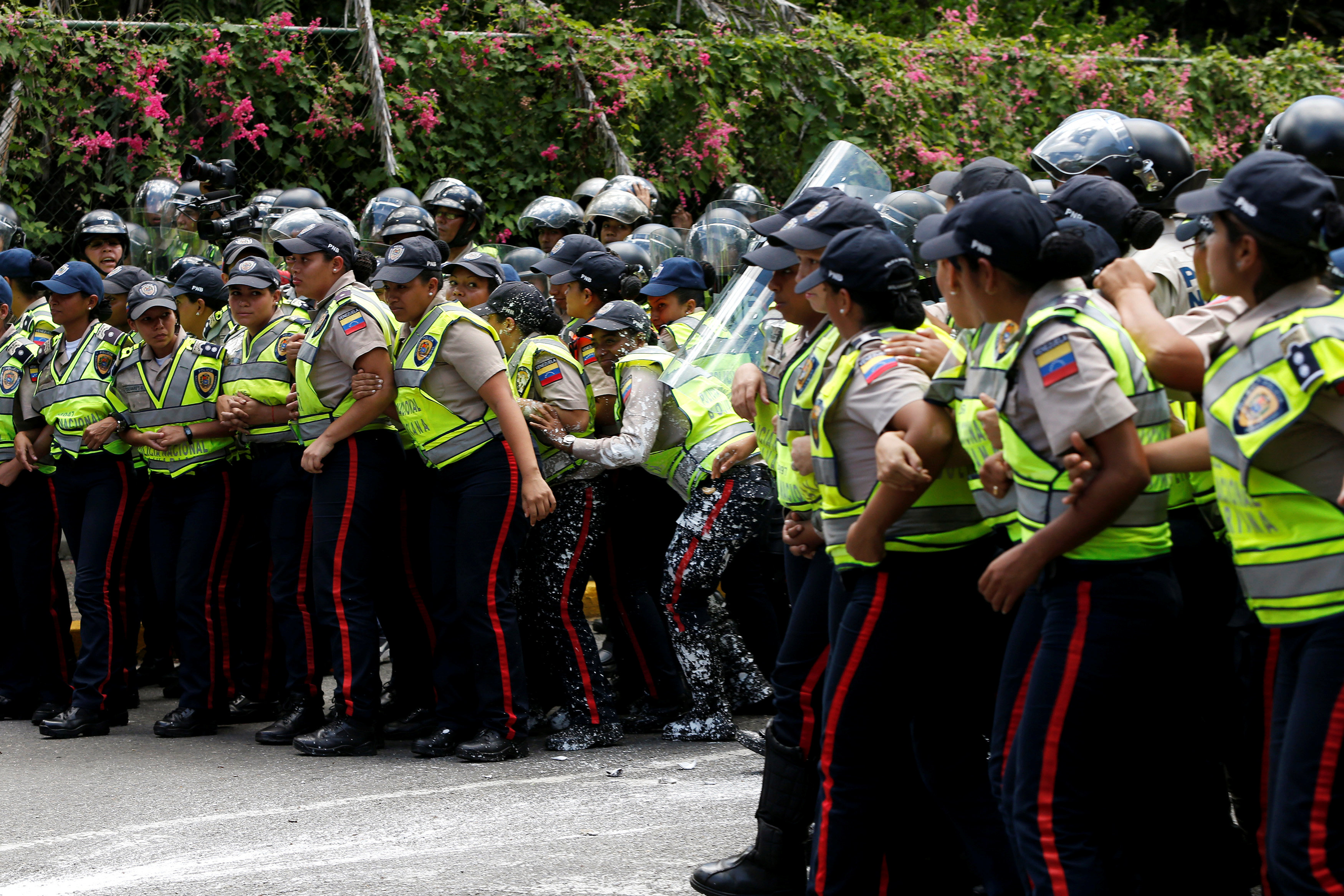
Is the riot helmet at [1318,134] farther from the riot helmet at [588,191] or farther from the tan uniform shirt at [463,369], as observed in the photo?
the riot helmet at [588,191]

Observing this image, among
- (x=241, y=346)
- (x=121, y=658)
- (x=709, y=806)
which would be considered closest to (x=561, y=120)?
(x=241, y=346)

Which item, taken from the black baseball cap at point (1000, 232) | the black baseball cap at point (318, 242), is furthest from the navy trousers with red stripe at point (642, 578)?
the black baseball cap at point (1000, 232)

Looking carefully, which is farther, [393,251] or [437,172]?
[437,172]

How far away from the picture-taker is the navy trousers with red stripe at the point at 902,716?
11.9ft

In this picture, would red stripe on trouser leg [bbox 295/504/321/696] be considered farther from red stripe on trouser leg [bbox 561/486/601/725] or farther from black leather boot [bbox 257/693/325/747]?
red stripe on trouser leg [bbox 561/486/601/725]

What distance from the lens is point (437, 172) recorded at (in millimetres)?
11141

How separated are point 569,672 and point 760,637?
0.90 meters

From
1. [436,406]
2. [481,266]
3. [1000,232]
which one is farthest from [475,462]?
[1000,232]

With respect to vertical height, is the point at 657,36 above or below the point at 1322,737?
above

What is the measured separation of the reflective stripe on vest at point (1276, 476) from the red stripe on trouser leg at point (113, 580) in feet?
17.5

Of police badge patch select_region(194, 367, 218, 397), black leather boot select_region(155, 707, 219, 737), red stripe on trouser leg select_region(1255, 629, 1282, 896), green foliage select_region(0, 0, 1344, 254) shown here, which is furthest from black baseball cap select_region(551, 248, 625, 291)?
green foliage select_region(0, 0, 1344, 254)

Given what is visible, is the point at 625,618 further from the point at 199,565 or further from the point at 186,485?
the point at 186,485

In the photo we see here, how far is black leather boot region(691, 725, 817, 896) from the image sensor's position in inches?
163

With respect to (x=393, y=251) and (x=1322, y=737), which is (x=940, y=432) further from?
(x=393, y=251)
